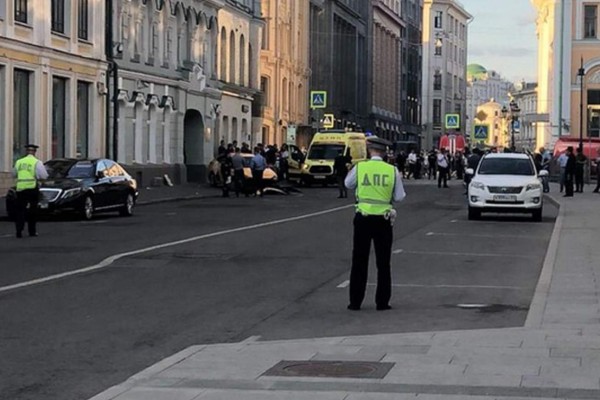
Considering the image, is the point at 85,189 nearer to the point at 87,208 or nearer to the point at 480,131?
the point at 87,208

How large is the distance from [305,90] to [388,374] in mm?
72734

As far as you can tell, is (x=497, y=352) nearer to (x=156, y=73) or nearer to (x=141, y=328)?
(x=141, y=328)

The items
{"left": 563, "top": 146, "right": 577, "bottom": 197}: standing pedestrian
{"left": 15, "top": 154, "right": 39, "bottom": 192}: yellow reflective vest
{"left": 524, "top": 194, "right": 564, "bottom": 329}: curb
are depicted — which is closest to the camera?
{"left": 524, "top": 194, "right": 564, "bottom": 329}: curb

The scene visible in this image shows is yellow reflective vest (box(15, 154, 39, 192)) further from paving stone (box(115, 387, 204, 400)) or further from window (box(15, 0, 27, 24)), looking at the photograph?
paving stone (box(115, 387, 204, 400))

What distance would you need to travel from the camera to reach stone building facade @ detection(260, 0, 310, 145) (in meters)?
70.9

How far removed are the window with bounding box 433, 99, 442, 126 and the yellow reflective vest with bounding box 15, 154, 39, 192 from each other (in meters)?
130

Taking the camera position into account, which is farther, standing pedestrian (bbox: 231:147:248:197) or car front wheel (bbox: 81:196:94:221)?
standing pedestrian (bbox: 231:147:248:197)

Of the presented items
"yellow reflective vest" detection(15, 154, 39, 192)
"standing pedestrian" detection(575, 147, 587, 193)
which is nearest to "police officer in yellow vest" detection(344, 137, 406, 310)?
"yellow reflective vest" detection(15, 154, 39, 192)

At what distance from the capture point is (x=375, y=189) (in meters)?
13.3

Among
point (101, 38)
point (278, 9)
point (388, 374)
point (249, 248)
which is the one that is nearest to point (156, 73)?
point (101, 38)

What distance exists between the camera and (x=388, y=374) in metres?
9.16

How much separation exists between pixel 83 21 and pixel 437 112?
11283 cm

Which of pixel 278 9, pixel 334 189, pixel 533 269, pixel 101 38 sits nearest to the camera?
pixel 533 269

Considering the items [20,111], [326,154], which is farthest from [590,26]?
[20,111]
